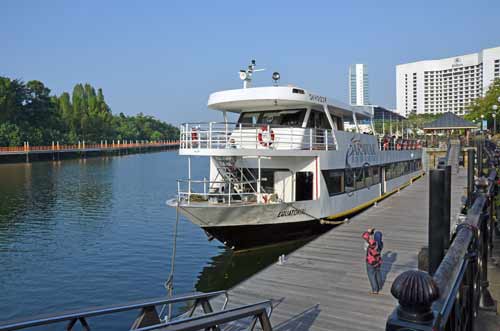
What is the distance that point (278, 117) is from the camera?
1811 centimetres

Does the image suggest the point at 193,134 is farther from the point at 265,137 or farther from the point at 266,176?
the point at 266,176

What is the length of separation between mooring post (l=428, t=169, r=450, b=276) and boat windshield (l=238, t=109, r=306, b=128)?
37.9 ft

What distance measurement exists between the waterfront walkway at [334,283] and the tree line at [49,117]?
3095 inches

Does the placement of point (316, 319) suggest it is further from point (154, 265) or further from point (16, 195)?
point (16, 195)

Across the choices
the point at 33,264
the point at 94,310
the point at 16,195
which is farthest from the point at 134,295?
the point at 16,195

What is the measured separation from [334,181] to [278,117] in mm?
3373

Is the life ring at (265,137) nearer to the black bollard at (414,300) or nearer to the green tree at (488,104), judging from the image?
the black bollard at (414,300)

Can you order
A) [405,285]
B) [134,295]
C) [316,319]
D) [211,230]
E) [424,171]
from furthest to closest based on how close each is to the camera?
[424,171] < [211,230] < [134,295] < [316,319] < [405,285]

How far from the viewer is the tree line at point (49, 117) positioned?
82625 millimetres

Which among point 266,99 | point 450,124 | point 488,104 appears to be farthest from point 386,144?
point 488,104

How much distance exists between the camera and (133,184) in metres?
45.0

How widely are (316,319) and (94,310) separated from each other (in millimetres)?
4618

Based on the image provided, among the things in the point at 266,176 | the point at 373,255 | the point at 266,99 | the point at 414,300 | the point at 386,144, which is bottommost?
the point at 373,255

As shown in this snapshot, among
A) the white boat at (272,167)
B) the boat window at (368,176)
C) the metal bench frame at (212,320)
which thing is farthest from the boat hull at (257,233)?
the metal bench frame at (212,320)
